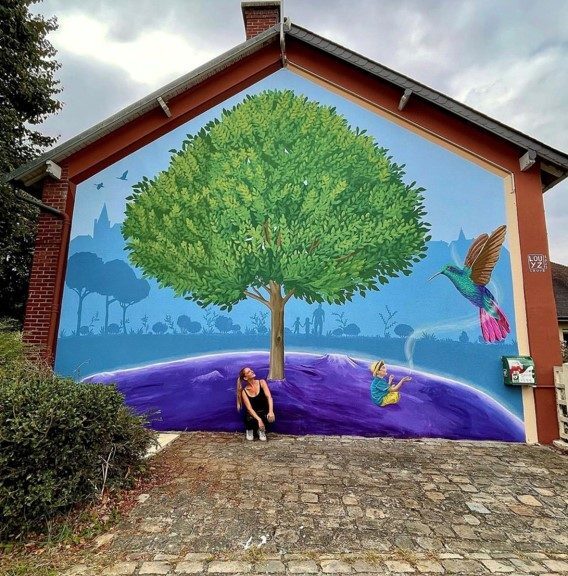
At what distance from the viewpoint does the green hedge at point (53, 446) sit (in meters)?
3.36

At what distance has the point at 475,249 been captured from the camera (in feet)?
22.4

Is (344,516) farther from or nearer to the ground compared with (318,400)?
nearer to the ground

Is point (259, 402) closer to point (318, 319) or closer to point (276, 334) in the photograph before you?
point (276, 334)

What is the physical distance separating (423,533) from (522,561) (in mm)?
746

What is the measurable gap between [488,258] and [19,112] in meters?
14.7

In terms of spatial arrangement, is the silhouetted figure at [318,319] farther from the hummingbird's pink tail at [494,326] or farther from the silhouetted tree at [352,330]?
the hummingbird's pink tail at [494,326]

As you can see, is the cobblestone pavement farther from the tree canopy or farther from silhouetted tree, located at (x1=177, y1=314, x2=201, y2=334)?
the tree canopy

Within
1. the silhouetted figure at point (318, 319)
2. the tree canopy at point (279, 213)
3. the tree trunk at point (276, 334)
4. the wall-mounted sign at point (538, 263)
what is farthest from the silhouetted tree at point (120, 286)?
the wall-mounted sign at point (538, 263)

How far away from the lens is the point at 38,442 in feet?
11.3

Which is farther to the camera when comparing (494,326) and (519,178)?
(519,178)

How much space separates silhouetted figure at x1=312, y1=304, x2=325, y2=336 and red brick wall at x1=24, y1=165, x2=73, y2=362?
461 cm

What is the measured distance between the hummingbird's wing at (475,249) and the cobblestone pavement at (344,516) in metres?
3.14

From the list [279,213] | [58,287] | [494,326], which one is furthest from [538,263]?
[58,287]

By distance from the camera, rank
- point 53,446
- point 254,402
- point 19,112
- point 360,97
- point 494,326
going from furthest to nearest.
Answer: point 19,112, point 360,97, point 494,326, point 254,402, point 53,446
